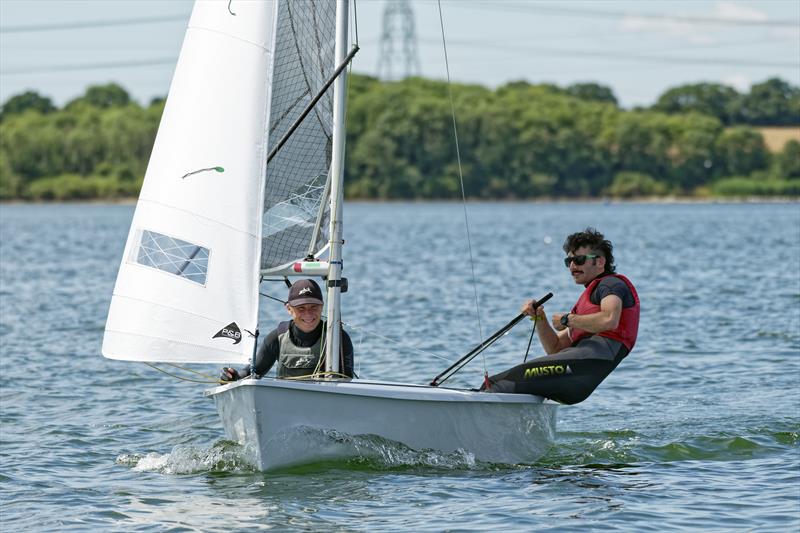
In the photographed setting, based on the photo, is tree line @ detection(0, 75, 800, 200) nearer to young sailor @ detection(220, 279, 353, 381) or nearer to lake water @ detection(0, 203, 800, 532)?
lake water @ detection(0, 203, 800, 532)

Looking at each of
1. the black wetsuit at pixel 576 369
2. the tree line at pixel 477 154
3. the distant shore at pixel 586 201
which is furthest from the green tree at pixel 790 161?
the black wetsuit at pixel 576 369

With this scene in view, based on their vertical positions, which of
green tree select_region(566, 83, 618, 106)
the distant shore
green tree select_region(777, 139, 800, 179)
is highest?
green tree select_region(566, 83, 618, 106)

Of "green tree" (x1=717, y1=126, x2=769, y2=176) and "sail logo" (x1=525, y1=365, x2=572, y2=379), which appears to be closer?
"sail logo" (x1=525, y1=365, x2=572, y2=379)

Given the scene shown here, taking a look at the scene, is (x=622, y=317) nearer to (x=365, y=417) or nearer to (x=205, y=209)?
(x=365, y=417)

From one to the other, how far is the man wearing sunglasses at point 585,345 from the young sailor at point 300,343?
136cm

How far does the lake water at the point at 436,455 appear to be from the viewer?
9414 mm

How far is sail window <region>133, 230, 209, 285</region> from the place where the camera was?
981cm

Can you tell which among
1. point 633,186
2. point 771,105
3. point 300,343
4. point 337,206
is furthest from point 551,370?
point 771,105

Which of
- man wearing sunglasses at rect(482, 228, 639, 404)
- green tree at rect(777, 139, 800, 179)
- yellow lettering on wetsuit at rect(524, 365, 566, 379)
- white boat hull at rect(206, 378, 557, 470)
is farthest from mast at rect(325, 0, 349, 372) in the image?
green tree at rect(777, 139, 800, 179)

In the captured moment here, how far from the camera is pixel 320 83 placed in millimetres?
11117

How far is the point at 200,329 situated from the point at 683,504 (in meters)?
3.68

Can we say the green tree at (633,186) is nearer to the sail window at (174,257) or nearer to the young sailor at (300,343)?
the young sailor at (300,343)

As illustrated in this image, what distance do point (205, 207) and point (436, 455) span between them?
8.49 feet

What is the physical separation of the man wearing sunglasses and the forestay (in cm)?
225
